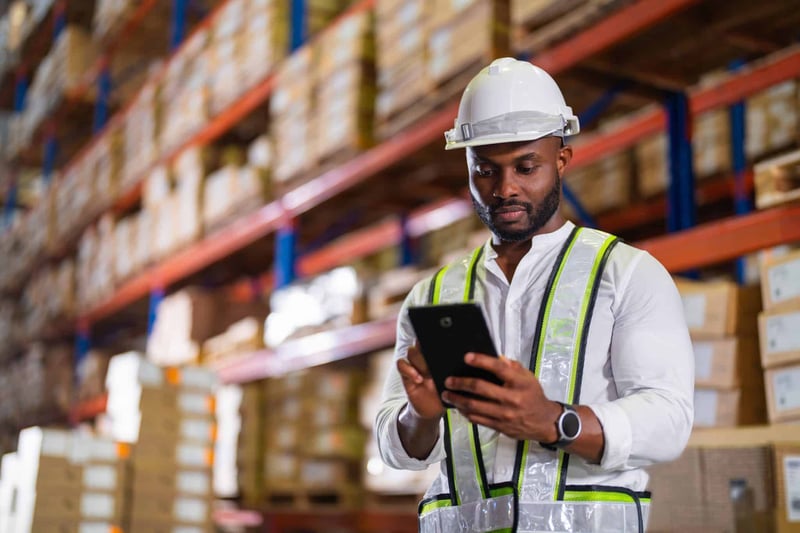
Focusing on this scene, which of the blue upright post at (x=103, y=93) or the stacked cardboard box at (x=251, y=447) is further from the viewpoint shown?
the blue upright post at (x=103, y=93)

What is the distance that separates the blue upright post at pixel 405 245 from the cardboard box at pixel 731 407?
4538 mm

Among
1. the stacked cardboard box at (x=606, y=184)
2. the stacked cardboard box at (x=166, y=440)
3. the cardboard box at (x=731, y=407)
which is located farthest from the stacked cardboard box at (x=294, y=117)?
the cardboard box at (x=731, y=407)

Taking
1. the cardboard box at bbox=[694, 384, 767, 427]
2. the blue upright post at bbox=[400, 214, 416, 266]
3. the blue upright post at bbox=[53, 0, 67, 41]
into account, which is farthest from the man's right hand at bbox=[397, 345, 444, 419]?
the blue upright post at bbox=[53, 0, 67, 41]

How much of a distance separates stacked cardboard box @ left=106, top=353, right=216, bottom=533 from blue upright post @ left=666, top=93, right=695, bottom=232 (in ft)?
9.87

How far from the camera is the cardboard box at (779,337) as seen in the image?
2.89 m

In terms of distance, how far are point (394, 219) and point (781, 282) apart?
17.3ft

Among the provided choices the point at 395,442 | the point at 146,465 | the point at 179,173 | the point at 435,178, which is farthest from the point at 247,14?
the point at 395,442

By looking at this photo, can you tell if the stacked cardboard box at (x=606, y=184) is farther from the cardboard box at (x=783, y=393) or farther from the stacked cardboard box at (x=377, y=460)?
the cardboard box at (x=783, y=393)

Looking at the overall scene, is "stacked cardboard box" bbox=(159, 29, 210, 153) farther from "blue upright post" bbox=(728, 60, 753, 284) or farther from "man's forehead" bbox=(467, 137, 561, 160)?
"man's forehead" bbox=(467, 137, 561, 160)

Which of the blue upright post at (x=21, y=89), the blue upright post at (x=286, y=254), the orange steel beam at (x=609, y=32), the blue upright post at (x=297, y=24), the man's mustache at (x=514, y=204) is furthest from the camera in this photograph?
the blue upright post at (x=21, y=89)

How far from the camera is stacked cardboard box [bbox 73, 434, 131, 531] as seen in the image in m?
5.07

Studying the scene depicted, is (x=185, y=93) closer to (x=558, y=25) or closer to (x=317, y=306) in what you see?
(x=317, y=306)

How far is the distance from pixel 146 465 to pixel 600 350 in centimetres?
435

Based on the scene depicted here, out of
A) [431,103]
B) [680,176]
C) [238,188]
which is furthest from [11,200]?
[680,176]
